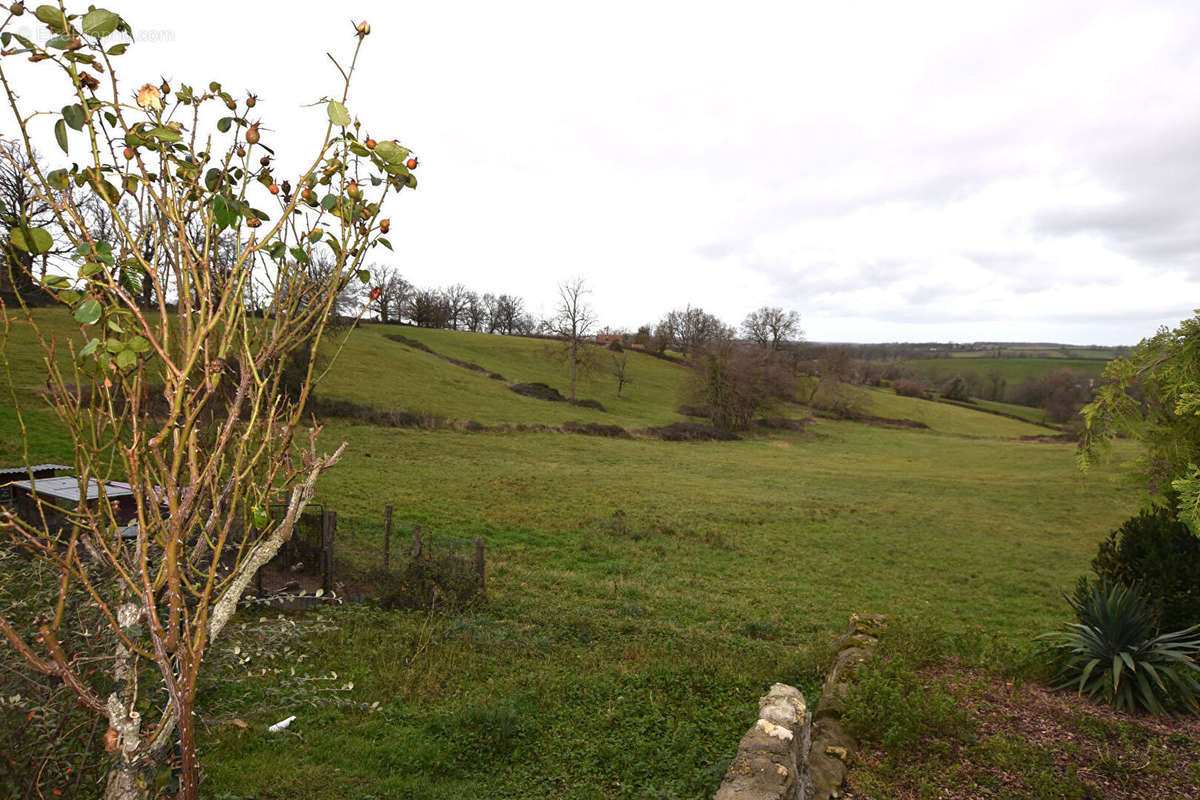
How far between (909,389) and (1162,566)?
82.1 meters

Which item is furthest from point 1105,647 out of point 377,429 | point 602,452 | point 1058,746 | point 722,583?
point 377,429

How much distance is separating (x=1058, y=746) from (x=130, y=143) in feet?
27.3

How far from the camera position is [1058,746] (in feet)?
18.5

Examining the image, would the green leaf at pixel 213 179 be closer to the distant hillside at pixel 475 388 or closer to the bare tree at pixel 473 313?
the distant hillside at pixel 475 388

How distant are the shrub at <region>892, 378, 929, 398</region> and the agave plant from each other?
8007 cm

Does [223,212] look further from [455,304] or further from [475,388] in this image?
[455,304]

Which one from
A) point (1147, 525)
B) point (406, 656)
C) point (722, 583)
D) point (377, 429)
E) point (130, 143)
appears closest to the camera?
point (130, 143)

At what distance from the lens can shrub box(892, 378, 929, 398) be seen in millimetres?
81062

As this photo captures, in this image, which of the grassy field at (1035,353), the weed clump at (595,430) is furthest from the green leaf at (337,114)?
the grassy field at (1035,353)

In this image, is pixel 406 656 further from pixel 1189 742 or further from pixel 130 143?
pixel 1189 742

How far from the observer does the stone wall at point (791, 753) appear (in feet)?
14.5

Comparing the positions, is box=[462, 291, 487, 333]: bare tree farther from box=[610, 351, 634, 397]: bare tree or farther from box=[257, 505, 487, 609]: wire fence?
box=[257, 505, 487, 609]: wire fence

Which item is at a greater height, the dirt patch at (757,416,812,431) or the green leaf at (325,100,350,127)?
the green leaf at (325,100,350,127)

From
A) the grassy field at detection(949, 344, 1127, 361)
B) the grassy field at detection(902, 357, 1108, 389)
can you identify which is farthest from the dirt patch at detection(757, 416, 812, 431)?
the grassy field at detection(949, 344, 1127, 361)
